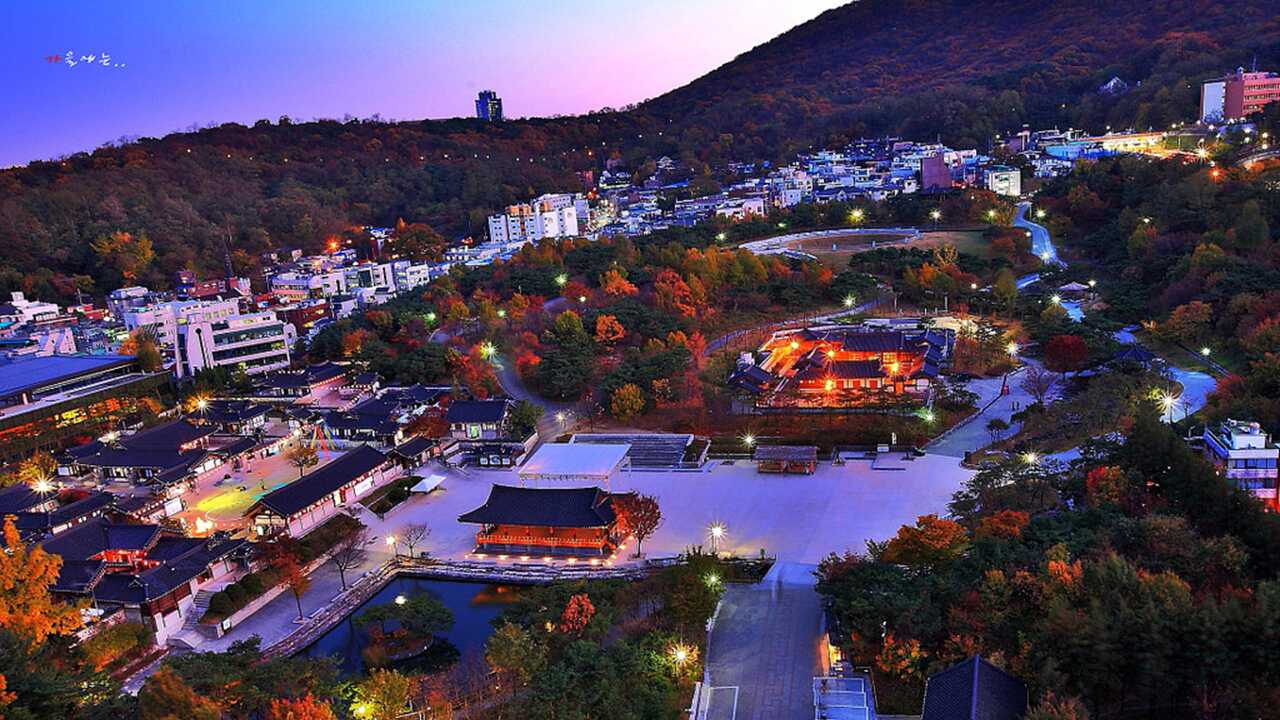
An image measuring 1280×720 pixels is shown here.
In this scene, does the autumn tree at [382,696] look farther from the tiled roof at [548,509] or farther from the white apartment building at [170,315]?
the white apartment building at [170,315]

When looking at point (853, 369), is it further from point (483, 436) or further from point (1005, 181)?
point (1005, 181)

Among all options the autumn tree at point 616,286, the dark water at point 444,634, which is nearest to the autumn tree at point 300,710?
the dark water at point 444,634

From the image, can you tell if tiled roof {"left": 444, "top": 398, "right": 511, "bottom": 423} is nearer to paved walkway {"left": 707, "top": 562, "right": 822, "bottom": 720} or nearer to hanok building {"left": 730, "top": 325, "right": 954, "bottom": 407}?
hanok building {"left": 730, "top": 325, "right": 954, "bottom": 407}

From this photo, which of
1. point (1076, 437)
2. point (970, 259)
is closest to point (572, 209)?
point (970, 259)

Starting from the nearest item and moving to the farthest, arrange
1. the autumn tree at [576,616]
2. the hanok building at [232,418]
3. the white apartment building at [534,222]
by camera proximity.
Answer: the autumn tree at [576,616] < the hanok building at [232,418] < the white apartment building at [534,222]

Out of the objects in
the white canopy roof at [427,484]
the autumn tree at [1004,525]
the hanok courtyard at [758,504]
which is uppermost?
the autumn tree at [1004,525]

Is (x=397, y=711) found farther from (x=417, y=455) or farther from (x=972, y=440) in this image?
(x=972, y=440)

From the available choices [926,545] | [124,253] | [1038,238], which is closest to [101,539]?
[926,545]
